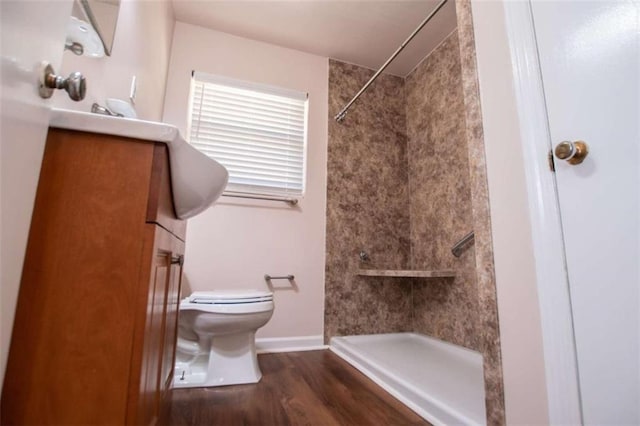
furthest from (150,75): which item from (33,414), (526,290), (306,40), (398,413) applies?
(398,413)

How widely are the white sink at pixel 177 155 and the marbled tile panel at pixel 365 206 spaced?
1.50 metres

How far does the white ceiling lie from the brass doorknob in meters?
1.88

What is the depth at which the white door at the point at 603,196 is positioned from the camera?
606 millimetres

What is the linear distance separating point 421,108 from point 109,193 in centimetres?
262

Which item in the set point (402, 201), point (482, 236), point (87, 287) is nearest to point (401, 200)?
point (402, 201)

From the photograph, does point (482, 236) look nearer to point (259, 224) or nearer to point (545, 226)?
point (545, 226)

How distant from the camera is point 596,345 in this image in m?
0.65

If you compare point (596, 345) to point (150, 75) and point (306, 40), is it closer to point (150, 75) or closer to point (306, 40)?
point (150, 75)

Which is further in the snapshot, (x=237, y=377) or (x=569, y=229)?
(x=237, y=377)

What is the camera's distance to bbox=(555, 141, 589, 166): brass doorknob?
69 centimetres

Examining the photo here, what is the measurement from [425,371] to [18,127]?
1.93 meters

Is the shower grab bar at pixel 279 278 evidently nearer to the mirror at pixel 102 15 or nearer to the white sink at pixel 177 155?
the white sink at pixel 177 155

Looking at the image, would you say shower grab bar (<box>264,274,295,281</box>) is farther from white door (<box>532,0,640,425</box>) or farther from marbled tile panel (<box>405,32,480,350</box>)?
white door (<box>532,0,640,425</box>)

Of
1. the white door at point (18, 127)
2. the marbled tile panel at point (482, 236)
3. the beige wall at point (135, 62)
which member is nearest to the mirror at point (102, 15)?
the beige wall at point (135, 62)
